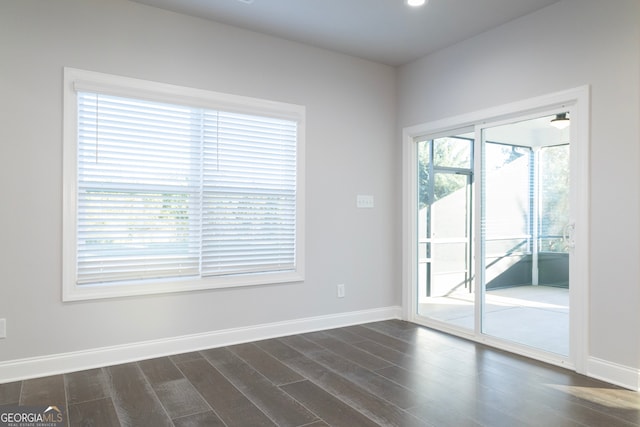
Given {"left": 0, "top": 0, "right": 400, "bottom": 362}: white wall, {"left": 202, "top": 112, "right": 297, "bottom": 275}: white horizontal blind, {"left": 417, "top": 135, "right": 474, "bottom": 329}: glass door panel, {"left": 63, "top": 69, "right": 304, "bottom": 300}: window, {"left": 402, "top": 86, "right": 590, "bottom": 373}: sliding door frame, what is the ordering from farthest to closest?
{"left": 417, "top": 135, "right": 474, "bottom": 329}: glass door panel
{"left": 202, "top": 112, "right": 297, "bottom": 275}: white horizontal blind
{"left": 63, "top": 69, "right": 304, "bottom": 300}: window
{"left": 402, "top": 86, "right": 590, "bottom": 373}: sliding door frame
{"left": 0, "top": 0, "right": 400, "bottom": 362}: white wall

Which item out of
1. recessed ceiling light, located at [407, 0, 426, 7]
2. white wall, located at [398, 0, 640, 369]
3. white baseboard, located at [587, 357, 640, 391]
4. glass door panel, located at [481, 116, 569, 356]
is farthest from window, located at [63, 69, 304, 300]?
white baseboard, located at [587, 357, 640, 391]

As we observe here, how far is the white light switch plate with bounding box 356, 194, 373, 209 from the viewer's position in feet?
14.8

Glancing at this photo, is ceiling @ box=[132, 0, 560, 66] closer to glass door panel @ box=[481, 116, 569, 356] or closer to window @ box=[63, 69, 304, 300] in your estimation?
window @ box=[63, 69, 304, 300]

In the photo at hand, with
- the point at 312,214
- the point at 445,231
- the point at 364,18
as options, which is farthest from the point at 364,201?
the point at 364,18

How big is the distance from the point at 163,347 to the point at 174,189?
1295 millimetres

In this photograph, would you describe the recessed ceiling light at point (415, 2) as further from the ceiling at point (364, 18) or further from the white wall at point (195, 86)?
the white wall at point (195, 86)

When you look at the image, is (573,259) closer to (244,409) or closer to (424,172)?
(424,172)

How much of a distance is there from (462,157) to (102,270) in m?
3.36

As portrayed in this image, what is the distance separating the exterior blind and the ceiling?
80cm

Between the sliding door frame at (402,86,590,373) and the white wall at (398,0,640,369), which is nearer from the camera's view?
the white wall at (398,0,640,369)

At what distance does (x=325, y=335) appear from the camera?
4.05 meters

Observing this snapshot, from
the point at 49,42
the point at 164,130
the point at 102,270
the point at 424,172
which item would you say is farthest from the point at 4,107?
the point at 424,172

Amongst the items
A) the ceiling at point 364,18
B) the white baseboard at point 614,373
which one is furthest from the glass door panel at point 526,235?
the ceiling at point 364,18

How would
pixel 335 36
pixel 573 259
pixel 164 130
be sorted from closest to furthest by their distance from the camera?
→ pixel 573 259, pixel 164 130, pixel 335 36
